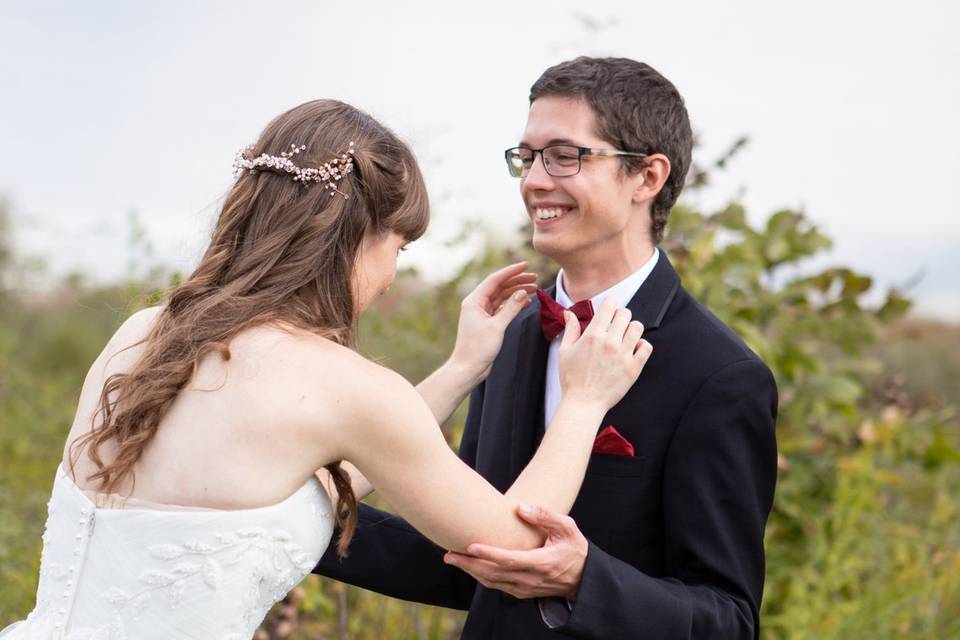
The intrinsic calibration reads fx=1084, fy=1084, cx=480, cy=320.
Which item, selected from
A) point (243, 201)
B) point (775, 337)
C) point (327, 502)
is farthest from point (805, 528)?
point (243, 201)

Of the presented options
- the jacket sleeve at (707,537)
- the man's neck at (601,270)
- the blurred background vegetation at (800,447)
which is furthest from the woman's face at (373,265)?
the blurred background vegetation at (800,447)

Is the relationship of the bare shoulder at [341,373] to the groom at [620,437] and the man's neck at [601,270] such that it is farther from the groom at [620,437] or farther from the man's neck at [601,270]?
the man's neck at [601,270]

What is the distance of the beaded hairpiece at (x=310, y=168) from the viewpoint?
94.7 inches

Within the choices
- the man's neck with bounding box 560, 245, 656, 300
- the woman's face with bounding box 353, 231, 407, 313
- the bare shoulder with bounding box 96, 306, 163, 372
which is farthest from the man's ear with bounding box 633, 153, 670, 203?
the bare shoulder with bounding box 96, 306, 163, 372

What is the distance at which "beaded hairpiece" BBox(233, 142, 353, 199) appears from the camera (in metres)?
2.41

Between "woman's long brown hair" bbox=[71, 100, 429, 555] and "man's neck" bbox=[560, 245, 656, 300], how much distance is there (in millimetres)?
511

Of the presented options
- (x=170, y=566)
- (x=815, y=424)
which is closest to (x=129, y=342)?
(x=170, y=566)

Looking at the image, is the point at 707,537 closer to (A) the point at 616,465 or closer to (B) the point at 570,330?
(A) the point at 616,465

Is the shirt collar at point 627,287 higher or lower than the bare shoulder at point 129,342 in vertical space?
higher

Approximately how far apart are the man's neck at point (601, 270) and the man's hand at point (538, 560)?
0.75 metres

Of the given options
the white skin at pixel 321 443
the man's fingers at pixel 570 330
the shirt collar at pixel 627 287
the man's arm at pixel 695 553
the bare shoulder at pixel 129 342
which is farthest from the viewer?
the shirt collar at pixel 627 287

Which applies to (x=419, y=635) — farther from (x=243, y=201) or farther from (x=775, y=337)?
(x=243, y=201)

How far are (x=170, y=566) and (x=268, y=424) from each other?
0.40 meters

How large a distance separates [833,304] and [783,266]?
26cm
